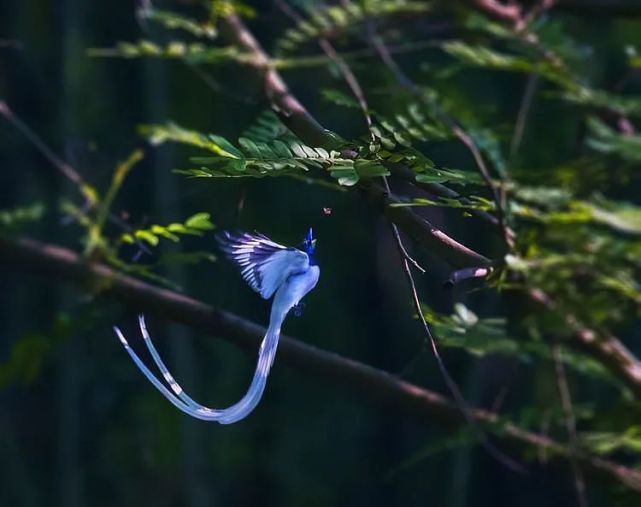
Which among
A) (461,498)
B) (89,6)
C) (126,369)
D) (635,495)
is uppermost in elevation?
(635,495)

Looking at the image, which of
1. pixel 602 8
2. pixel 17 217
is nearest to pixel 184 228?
pixel 17 217

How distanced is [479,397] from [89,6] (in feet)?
4.09

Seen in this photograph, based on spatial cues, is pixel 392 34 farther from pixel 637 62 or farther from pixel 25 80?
pixel 25 80

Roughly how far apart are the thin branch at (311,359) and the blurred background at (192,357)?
35.1 inches

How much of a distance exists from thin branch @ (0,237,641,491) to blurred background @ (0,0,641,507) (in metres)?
0.89

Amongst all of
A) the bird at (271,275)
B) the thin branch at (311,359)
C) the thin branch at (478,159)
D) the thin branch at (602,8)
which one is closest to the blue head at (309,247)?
the bird at (271,275)

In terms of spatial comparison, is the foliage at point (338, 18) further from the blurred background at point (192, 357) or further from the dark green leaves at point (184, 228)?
the blurred background at point (192, 357)

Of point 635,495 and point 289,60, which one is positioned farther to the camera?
point 289,60

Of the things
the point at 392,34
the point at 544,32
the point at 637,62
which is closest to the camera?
the point at 637,62

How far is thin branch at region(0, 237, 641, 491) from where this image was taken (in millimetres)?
1357

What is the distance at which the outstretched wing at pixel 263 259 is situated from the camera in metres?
0.84

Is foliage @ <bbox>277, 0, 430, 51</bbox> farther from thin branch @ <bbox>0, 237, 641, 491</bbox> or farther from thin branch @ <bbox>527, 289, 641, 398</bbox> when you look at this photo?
thin branch @ <bbox>527, 289, 641, 398</bbox>

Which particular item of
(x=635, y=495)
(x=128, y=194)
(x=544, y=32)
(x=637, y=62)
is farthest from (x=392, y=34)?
(x=128, y=194)

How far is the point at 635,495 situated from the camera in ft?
4.87
